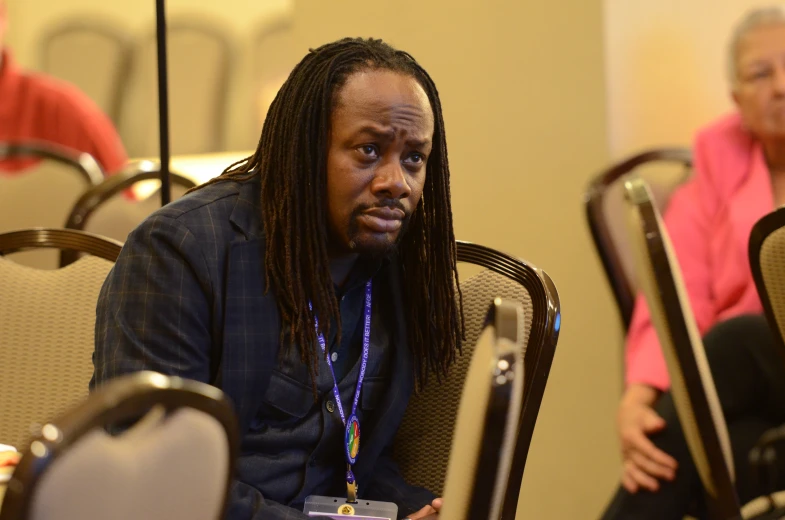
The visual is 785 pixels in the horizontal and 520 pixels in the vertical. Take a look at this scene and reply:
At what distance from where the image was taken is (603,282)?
263cm

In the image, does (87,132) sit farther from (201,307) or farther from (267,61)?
(201,307)

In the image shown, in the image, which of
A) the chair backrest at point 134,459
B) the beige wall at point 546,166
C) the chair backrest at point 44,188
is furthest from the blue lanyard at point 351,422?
the chair backrest at point 44,188

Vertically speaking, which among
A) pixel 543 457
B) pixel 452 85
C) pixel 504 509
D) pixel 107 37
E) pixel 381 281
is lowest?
pixel 543 457

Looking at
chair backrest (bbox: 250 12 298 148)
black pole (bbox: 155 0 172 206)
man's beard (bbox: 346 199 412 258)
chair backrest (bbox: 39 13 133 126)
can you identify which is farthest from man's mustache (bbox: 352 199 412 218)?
chair backrest (bbox: 39 13 133 126)

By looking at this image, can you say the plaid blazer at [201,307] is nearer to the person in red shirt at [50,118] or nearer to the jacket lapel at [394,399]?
the jacket lapel at [394,399]

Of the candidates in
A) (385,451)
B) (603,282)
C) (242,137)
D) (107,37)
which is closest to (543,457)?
(603,282)

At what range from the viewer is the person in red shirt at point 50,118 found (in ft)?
11.8

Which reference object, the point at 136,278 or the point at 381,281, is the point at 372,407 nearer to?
the point at 381,281

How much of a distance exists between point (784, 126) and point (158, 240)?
156cm

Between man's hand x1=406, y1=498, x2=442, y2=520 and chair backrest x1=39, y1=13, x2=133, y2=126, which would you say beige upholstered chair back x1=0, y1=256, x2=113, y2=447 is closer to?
man's hand x1=406, y1=498, x2=442, y2=520

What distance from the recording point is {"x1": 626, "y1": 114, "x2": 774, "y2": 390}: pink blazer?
221 centimetres

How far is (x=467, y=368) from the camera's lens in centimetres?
142

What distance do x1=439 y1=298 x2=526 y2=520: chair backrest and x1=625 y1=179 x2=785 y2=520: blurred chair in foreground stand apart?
57 cm

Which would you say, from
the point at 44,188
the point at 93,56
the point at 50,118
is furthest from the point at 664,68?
the point at 93,56
